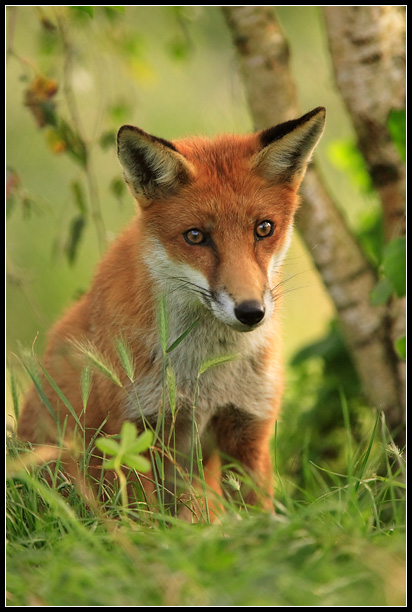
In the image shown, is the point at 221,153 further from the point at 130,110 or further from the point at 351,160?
the point at 130,110

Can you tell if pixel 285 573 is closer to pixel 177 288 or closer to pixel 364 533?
pixel 364 533

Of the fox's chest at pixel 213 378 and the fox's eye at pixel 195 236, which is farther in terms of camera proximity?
the fox's chest at pixel 213 378

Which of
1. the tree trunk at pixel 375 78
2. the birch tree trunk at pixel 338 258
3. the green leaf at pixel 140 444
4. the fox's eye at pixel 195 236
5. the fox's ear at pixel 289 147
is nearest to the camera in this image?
the green leaf at pixel 140 444

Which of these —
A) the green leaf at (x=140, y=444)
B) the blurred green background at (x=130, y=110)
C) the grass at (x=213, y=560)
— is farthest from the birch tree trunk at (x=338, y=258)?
the green leaf at (x=140, y=444)

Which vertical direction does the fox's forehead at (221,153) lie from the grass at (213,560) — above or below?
above

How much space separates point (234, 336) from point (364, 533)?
1.27 m

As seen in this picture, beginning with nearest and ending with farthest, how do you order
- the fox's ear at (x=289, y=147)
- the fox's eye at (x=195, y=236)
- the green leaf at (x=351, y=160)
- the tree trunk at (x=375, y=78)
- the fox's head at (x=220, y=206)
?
the fox's head at (x=220, y=206)
the fox's eye at (x=195, y=236)
the fox's ear at (x=289, y=147)
the tree trunk at (x=375, y=78)
the green leaf at (x=351, y=160)

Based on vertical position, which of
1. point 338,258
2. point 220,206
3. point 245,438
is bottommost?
point 245,438

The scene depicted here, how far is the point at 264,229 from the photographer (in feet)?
11.1

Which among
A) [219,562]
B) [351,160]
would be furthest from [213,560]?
[351,160]

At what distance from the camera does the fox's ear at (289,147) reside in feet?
11.2

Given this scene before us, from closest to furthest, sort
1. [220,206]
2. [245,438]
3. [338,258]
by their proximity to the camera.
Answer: [220,206] → [245,438] → [338,258]

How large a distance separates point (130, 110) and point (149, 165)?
2879mm

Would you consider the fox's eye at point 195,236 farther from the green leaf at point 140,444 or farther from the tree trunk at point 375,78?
the tree trunk at point 375,78
